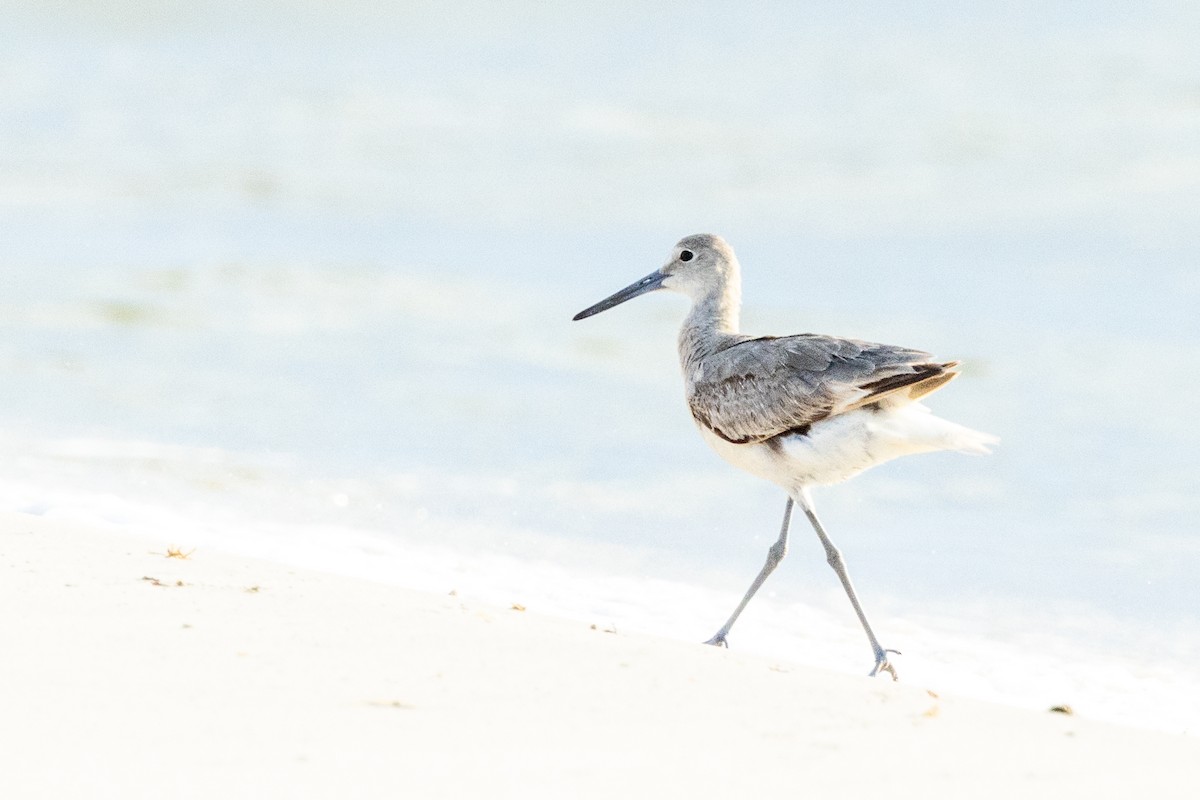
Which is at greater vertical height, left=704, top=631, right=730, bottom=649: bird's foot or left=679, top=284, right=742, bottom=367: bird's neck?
left=679, top=284, right=742, bottom=367: bird's neck

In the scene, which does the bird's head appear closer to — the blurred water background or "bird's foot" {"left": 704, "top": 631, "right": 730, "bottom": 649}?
the blurred water background

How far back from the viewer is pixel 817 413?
20.4 ft

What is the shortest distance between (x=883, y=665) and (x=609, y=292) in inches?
297

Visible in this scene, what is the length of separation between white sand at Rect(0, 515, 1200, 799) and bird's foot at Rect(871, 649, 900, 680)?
1.02 m

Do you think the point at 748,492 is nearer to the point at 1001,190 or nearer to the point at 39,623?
the point at 39,623

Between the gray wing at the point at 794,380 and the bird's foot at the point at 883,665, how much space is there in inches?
34.9

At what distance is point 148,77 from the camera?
23516 mm

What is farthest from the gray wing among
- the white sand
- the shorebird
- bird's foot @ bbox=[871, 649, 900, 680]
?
the white sand

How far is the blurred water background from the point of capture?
24.1 ft

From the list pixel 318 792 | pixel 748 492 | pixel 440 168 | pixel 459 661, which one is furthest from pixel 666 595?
pixel 440 168

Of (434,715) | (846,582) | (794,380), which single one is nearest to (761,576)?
(846,582)

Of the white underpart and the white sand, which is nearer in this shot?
the white sand

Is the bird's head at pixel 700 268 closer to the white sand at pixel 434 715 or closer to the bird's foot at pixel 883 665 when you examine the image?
the bird's foot at pixel 883 665

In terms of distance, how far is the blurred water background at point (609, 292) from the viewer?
7.36 meters
